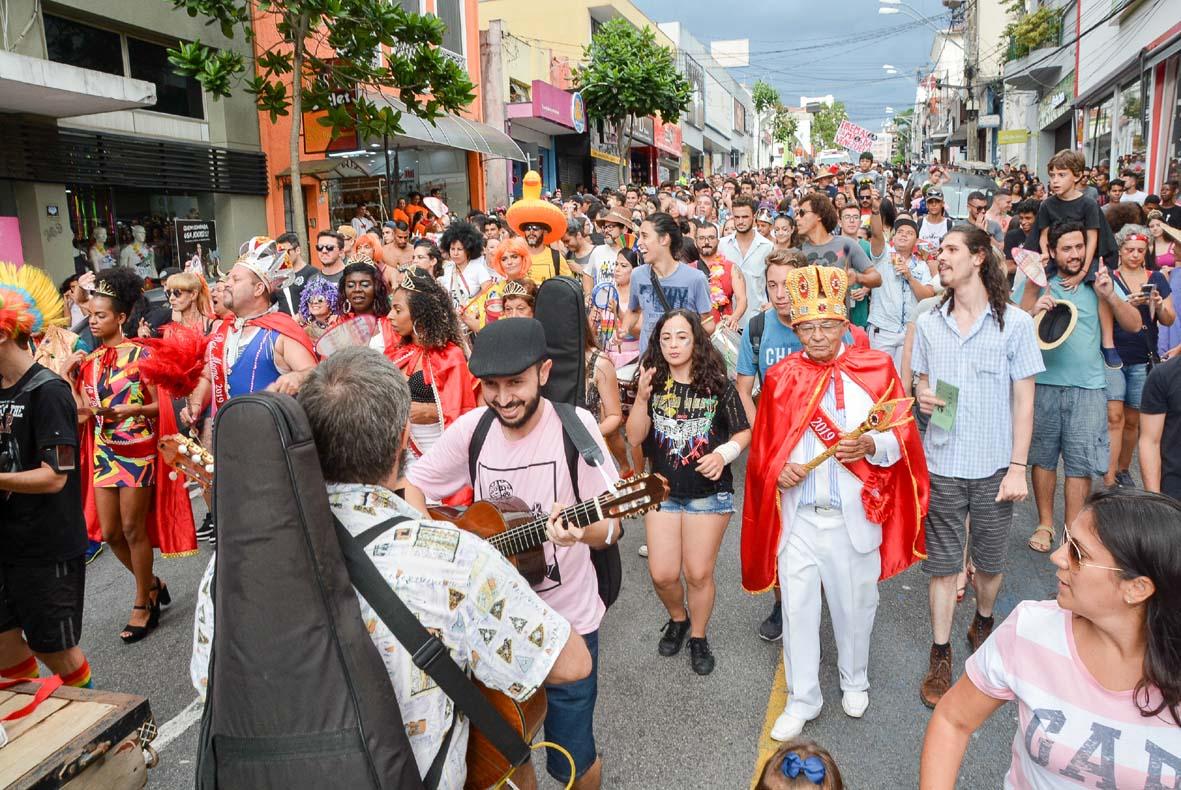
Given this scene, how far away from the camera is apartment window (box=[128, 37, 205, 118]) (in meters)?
14.6

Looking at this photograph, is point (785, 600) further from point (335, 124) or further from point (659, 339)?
point (335, 124)

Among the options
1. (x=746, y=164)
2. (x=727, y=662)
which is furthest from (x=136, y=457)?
(x=746, y=164)

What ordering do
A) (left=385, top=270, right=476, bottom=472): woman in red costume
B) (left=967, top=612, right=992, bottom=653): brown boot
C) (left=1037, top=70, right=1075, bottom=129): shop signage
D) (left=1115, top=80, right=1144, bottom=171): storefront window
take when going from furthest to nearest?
(left=1037, top=70, right=1075, bottom=129): shop signage, (left=1115, top=80, right=1144, bottom=171): storefront window, (left=385, top=270, right=476, bottom=472): woman in red costume, (left=967, top=612, right=992, bottom=653): brown boot

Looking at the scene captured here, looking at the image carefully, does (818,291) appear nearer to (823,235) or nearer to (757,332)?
(757,332)

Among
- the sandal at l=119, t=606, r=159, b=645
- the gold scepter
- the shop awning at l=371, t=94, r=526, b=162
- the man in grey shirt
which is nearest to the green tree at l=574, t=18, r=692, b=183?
the shop awning at l=371, t=94, r=526, b=162

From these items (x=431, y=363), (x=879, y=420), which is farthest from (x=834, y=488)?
(x=431, y=363)

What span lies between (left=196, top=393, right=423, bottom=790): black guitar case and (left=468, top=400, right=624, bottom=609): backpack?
4.36 ft

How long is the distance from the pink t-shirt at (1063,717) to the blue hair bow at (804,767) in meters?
0.45

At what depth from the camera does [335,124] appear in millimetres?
12805

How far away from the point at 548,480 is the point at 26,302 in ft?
8.12

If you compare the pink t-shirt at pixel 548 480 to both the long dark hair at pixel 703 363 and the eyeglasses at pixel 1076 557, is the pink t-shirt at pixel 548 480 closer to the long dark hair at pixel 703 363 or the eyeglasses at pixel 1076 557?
the long dark hair at pixel 703 363

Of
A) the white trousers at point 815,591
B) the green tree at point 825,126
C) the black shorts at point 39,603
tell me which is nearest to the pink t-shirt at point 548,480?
the white trousers at point 815,591

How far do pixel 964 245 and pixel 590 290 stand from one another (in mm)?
4957

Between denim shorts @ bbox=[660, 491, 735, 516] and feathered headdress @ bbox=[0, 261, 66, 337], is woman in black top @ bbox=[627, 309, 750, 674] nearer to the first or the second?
denim shorts @ bbox=[660, 491, 735, 516]
